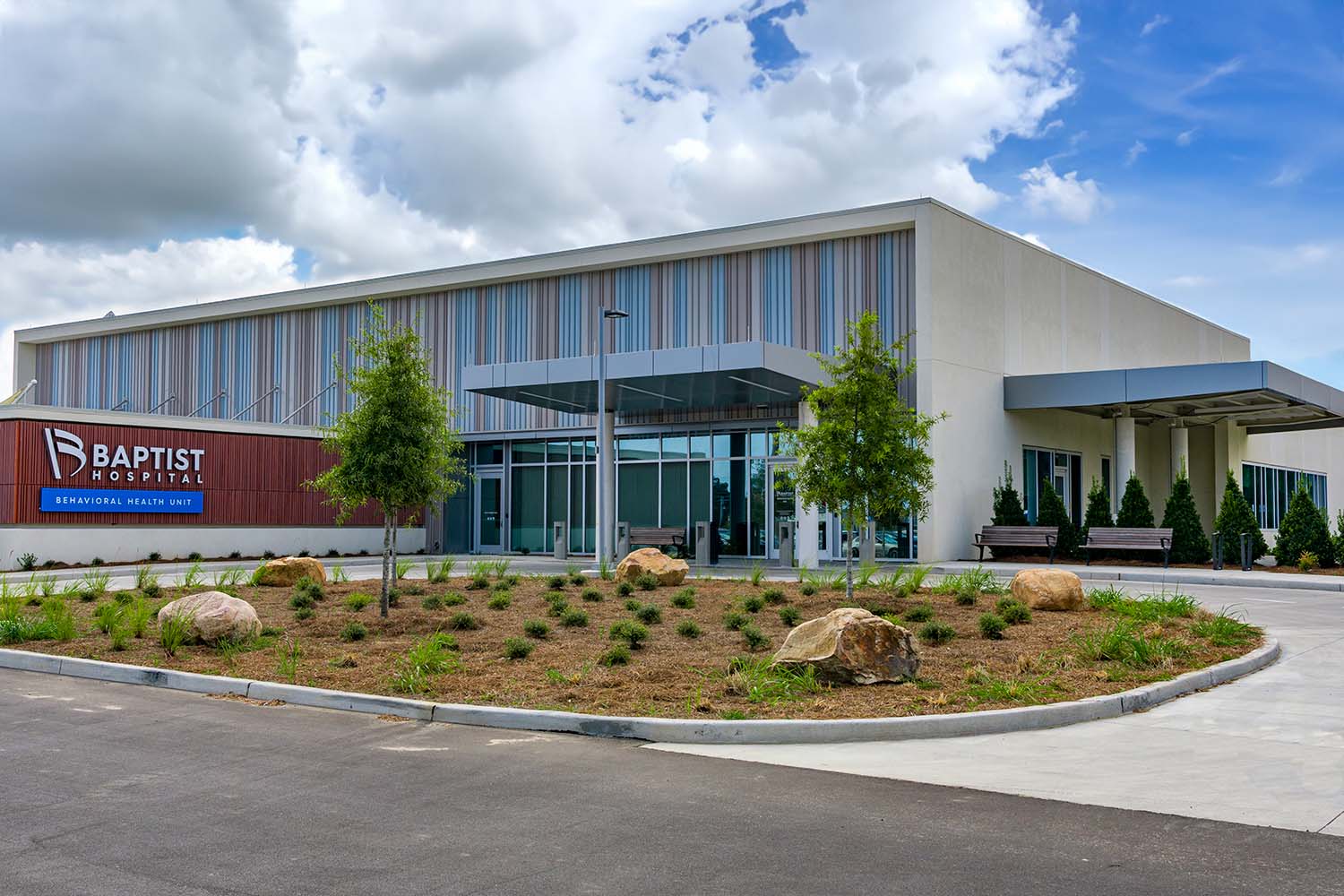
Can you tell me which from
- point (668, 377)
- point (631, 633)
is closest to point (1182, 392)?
point (668, 377)

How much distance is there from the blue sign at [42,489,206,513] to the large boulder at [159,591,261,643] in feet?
56.3

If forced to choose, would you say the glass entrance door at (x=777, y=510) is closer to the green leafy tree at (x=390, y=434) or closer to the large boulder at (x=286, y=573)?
the large boulder at (x=286, y=573)

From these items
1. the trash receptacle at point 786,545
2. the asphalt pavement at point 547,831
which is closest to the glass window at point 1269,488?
the trash receptacle at point 786,545

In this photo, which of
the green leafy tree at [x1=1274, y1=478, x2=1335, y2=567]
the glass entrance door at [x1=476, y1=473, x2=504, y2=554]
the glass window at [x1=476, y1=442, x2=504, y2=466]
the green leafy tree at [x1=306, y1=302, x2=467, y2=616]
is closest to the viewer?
the green leafy tree at [x1=306, y1=302, x2=467, y2=616]

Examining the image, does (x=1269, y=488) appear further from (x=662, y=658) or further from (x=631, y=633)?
(x=662, y=658)

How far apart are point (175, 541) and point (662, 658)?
22.6 m

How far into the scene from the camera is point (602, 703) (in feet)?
31.2

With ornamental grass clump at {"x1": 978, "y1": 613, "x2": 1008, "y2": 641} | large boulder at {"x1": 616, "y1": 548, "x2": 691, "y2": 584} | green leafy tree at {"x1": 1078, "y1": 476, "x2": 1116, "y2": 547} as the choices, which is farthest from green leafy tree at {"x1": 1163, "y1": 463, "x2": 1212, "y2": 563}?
ornamental grass clump at {"x1": 978, "y1": 613, "x2": 1008, "y2": 641}

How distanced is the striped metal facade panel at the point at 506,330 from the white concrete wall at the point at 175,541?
4.99 m

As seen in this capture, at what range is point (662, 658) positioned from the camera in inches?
464

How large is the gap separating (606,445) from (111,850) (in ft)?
78.7

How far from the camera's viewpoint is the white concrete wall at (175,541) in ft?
90.2

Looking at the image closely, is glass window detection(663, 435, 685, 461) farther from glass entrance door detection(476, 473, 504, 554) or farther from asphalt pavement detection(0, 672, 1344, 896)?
asphalt pavement detection(0, 672, 1344, 896)

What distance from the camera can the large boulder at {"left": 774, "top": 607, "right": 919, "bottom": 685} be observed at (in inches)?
396
